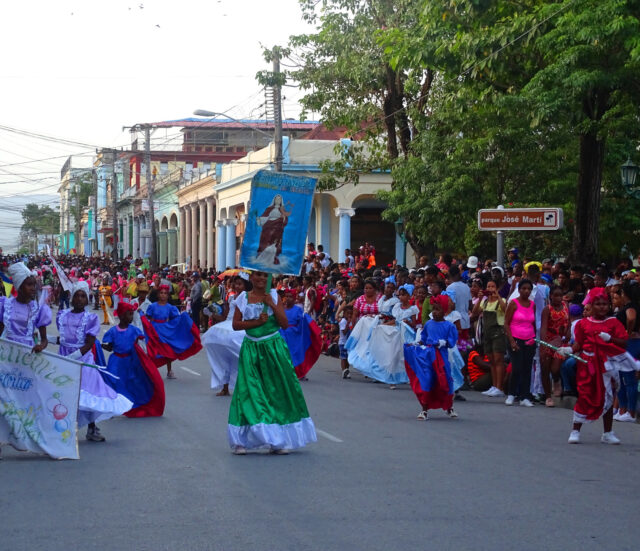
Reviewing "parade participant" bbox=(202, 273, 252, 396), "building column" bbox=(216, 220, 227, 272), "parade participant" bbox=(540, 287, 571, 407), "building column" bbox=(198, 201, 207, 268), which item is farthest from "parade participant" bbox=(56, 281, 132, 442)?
"building column" bbox=(198, 201, 207, 268)

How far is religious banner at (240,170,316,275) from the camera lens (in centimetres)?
962

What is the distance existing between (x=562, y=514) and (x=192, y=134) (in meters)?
79.9

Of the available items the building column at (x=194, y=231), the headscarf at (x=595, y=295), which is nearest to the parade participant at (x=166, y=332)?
the headscarf at (x=595, y=295)

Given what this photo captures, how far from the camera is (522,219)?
18188mm

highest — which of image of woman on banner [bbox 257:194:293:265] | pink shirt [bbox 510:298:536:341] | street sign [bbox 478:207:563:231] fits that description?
street sign [bbox 478:207:563:231]

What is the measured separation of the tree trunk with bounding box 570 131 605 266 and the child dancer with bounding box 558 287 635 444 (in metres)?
7.83

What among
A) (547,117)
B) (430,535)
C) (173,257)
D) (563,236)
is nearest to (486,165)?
(563,236)

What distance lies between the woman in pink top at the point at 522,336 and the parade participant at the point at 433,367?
139 centimetres

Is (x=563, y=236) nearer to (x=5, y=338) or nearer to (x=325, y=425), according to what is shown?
(x=325, y=425)

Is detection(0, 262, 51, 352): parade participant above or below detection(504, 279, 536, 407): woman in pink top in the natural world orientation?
above

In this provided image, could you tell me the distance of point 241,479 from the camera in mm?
8625

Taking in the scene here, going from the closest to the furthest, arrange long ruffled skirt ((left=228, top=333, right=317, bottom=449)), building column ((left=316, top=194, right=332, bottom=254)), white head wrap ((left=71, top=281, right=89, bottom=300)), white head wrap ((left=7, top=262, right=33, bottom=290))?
1. long ruffled skirt ((left=228, top=333, right=317, bottom=449))
2. white head wrap ((left=7, top=262, right=33, bottom=290))
3. white head wrap ((left=71, top=281, right=89, bottom=300))
4. building column ((left=316, top=194, right=332, bottom=254))

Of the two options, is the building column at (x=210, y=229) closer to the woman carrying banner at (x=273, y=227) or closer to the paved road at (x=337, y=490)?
the paved road at (x=337, y=490)

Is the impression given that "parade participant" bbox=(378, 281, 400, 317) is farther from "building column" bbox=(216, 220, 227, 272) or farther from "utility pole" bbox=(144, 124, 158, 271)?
"building column" bbox=(216, 220, 227, 272)
